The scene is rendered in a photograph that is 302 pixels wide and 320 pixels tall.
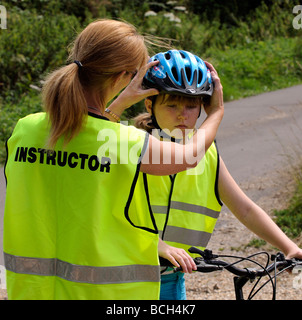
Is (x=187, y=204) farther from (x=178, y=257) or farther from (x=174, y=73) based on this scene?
(x=174, y=73)

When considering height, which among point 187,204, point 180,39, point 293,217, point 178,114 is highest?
point 178,114

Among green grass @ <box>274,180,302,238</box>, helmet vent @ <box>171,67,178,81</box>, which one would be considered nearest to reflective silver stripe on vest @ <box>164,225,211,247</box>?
helmet vent @ <box>171,67,178,81</box>

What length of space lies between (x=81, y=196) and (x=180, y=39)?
12.0m

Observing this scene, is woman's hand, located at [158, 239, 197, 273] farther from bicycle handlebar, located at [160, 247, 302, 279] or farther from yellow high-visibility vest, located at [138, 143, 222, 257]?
yellow high-visibility vest, located at [138, 143, 222, 257]

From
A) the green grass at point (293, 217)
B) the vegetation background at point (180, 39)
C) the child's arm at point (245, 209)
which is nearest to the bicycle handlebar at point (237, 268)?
the child's arm at point (245, 209)

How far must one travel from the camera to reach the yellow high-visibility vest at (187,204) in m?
2.84

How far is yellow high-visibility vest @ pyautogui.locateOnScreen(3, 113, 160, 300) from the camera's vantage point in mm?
2238

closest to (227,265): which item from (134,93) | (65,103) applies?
(134,93)

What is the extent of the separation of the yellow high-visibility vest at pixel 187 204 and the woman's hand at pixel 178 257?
346 millimetres

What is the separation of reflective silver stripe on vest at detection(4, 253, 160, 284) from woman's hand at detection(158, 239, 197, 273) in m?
0.14

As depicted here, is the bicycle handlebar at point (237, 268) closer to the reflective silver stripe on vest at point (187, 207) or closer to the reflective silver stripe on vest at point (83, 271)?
the reflective silver stripe on vest at point (83, 271)

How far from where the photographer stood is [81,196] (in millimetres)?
2238

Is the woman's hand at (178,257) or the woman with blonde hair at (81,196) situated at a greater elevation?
the woman with blonde hair at (81,196)

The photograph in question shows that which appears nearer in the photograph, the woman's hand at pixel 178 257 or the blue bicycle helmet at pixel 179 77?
the woman's hand at pixel 178 257
